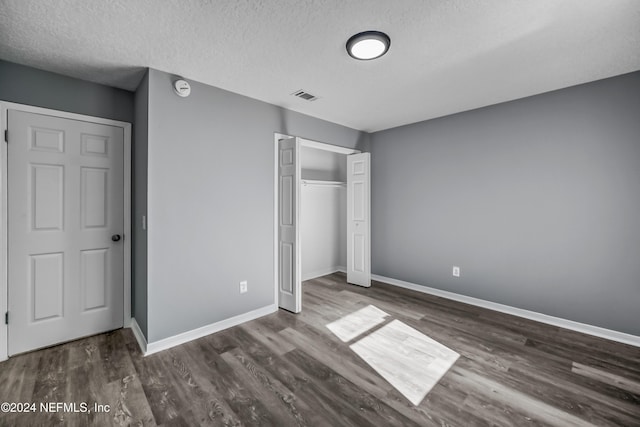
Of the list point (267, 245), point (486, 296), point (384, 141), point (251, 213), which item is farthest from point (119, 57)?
point (486, 296)

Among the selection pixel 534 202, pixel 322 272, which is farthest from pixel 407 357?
pixel 322 272

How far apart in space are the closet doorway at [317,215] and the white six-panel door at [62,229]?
1.70 meters

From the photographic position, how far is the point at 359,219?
14.6 ft

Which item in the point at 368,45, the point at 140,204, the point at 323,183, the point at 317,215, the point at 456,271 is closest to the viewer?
the point at 368,45

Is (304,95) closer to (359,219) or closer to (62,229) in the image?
(359,219)

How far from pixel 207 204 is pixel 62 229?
1.29 meters

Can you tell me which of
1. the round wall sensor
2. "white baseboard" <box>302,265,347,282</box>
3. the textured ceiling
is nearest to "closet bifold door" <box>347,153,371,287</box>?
"white baseboard" <box>302,265,347,282</box>

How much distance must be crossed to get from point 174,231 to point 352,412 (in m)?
2.10

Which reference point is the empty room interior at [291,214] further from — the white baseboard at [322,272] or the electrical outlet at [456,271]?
the white baseboard at [322,272]

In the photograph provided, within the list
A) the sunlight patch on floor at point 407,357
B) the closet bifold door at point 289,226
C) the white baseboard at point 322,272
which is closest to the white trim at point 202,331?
the closet bifold door at point 289,226

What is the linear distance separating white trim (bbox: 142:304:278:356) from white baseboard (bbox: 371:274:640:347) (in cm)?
223

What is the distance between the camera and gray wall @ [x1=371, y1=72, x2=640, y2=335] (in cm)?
263

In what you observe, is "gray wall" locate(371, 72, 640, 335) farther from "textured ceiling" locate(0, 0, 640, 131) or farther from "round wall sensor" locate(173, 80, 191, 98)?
"round wall sensor" locate(173, 80, 191, 98)

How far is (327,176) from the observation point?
514 centimetres
